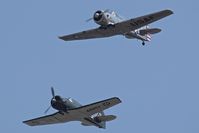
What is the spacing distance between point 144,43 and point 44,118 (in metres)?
9.93

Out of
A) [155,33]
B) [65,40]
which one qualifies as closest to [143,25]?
[155,33]

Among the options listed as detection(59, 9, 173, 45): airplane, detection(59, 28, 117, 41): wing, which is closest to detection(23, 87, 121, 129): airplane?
detection(59, 28, 117, 41): wing

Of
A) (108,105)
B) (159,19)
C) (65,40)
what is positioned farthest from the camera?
(65,40)

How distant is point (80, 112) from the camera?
7025cm

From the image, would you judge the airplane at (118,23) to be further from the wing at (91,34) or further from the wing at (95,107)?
the wing at (95,107)

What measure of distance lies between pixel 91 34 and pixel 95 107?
8.19 meters

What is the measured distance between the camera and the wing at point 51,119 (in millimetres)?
70875

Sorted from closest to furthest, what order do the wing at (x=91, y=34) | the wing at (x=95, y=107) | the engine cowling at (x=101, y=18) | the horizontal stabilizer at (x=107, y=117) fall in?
the wing at (x=95, y=107) → the horizontal stabilizer at (x=107, y=117) → the engine cowling at (x=101, y=18) → the wing at (x=91, y=34)

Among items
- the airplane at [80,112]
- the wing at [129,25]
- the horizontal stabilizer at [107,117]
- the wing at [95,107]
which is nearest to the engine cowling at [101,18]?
the wing at [129,25]

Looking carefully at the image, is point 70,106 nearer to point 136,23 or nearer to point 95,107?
point 95,107

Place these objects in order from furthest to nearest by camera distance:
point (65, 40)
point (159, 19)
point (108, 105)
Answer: point (65, 40), point (159, 19), point (108, 105)

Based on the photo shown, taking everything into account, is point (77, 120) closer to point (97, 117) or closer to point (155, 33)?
point (97, 117)

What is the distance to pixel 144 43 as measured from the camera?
7638 centimetres

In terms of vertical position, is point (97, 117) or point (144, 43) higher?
point (144, 43)
